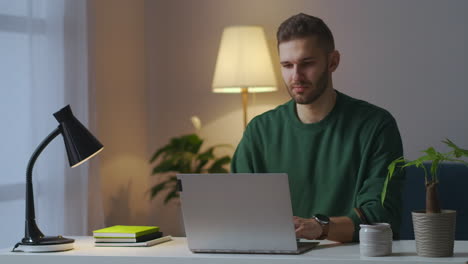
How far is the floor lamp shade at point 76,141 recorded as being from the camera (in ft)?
7.46

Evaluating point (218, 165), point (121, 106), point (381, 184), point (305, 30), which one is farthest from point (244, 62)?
point (381, 184)

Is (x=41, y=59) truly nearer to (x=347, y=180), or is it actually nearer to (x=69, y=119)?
(x=69, y=119)

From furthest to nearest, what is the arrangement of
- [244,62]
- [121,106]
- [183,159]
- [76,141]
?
[121,106], [183,159], [244,62], [76,141]

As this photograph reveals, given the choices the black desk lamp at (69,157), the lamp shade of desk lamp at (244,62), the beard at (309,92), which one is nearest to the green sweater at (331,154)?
the beard at (309,92)

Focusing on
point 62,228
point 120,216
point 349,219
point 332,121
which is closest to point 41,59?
point 62,228

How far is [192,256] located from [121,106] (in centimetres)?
242

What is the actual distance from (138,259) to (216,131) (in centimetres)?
246

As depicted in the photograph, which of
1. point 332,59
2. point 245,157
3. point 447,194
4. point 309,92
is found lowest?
point 447,194

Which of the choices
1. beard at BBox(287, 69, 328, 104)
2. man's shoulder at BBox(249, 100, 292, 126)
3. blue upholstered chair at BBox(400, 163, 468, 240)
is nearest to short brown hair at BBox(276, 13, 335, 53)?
beard at BBox(287, 69, 328, 104)

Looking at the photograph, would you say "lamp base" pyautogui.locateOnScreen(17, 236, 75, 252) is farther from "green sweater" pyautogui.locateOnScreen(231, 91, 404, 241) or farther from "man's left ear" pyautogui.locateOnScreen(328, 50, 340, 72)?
"man's left ear" pyautogui.locateOnScreen(328, 50, 340, 72)

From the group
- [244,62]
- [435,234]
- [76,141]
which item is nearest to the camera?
[435,234]

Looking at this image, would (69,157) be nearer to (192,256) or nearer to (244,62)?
(192,256)

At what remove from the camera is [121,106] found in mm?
4344

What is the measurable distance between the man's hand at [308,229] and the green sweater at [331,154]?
277mm
